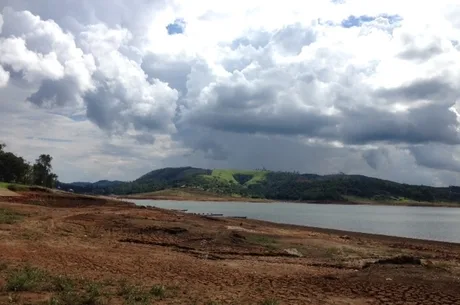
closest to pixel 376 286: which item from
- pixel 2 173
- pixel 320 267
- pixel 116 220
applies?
pixel 320 267

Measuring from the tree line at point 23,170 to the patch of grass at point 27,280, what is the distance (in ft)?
343

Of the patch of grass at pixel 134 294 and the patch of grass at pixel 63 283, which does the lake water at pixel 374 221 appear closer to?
the patch of grass at pixel 134 294

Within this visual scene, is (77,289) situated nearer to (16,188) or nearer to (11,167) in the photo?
(16,188)

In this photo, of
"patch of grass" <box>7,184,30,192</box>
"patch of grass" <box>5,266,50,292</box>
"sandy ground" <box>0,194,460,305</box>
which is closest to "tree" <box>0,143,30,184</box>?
"patch of grass" <box>7,184,30,192</box>

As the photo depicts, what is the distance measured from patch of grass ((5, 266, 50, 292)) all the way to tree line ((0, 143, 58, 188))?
104481mm

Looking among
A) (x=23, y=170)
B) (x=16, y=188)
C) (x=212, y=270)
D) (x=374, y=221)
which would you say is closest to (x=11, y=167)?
(x=23, y=170)

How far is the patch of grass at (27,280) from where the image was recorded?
495 inches

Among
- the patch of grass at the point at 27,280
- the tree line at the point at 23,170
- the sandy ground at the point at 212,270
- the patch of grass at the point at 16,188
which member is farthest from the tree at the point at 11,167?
the patch of grass at the point at 27,280

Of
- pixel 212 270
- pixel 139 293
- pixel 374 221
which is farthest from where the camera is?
pixel 374 221

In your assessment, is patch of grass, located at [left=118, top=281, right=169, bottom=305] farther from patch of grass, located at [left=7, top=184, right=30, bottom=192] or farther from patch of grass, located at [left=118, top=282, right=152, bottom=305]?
patch of grass, located at [left=7, top=184, right=30, bottom=192]

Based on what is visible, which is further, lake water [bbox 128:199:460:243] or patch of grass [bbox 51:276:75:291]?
lake water [bbox 128:199:460:243]

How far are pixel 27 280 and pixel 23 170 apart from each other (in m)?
110

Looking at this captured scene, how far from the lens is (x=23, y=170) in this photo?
112750 mm

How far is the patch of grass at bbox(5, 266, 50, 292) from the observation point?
1257 cm
